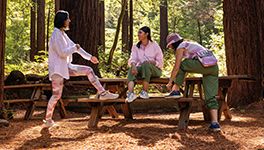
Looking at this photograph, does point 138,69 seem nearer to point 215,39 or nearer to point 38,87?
point 38,87

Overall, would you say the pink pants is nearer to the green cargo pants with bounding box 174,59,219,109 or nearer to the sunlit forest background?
the green cargo pants with bounding box 174,59,219,109

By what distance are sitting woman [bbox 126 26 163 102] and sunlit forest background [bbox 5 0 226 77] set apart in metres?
8.32

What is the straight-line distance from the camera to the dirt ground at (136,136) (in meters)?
5.17

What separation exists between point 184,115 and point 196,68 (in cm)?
79

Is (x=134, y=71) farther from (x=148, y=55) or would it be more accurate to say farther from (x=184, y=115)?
(x=184, y=115)

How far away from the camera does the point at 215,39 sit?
21078mm

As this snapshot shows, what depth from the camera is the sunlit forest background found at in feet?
63.6

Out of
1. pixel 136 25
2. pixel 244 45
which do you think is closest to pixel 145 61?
pixel 244 45

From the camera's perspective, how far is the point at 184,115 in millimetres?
6383

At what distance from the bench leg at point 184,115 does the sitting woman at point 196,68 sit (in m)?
0.33

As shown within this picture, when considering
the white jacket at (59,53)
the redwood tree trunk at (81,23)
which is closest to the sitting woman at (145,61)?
the white jacket at (59,53)

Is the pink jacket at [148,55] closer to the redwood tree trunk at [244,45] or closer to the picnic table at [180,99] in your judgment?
the picnic table at [180,99]

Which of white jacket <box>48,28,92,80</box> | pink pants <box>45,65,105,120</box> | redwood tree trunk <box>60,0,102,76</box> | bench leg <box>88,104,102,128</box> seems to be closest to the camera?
white jacket <box>48,28,92,80</box>

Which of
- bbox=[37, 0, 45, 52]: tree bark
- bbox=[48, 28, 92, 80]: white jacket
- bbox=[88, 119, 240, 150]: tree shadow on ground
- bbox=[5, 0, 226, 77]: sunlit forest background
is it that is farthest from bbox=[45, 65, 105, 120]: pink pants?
bbox=[37, 0, 45, 52]: tree bark
